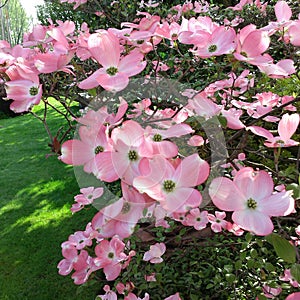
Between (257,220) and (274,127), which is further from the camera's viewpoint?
(274,127)

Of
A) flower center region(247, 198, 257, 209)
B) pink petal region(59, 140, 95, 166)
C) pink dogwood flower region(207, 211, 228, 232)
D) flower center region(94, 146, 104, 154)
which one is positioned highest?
flower center region(94, 146, 104, 154)

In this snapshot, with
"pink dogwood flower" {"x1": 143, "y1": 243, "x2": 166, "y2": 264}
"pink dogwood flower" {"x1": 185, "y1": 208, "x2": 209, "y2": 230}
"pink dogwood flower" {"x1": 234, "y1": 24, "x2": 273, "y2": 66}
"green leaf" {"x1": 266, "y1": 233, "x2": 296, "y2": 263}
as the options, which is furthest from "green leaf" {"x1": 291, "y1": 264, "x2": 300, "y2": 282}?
"pink dogwood flower" {"x1": 143, "y1": 243, "x2": 166, "y2": 264}

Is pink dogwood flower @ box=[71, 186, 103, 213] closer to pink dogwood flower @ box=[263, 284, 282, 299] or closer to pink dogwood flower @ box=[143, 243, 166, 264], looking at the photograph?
pink dogwood flower @ box=[143, 243, 166, 264]

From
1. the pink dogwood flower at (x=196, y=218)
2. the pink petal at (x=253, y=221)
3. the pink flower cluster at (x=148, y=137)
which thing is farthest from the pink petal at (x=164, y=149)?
the pink dogwood flower at (x=196, y=218)

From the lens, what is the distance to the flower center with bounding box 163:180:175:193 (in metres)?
0.45

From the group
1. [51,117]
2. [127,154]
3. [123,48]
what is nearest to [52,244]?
[123,48]

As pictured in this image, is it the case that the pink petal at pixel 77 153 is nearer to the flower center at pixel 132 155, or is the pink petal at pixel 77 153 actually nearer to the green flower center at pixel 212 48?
the flower center at pixel 132 155

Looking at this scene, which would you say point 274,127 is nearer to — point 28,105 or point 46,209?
point 28,105

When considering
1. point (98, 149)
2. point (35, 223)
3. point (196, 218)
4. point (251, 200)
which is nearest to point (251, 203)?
point (251, 200)

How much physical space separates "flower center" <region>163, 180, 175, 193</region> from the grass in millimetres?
800

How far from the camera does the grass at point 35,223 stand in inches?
84.3

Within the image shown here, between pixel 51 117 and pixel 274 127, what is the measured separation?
18.2 feet

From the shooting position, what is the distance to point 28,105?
55 centimetres

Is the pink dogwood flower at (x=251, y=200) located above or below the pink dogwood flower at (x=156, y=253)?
above
